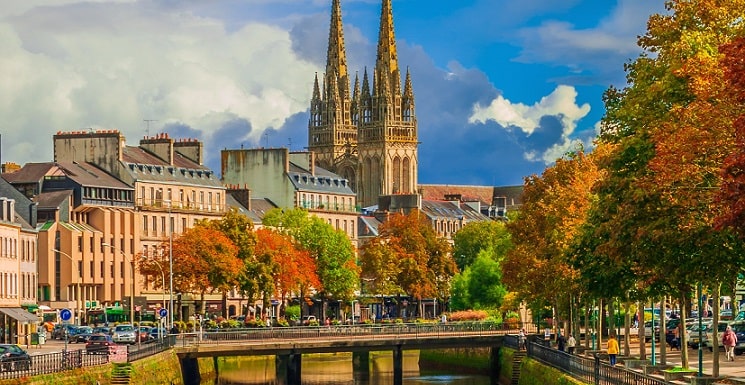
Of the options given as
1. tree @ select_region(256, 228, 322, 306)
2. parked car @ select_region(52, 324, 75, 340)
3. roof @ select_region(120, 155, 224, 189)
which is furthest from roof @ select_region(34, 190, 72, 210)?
parked car @ select_region(52, 324, 75, 340)

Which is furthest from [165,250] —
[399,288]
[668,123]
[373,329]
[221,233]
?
[668,123]

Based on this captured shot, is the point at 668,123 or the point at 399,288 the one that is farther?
the point at 399,288

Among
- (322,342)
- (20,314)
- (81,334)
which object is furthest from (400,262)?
(322,342)

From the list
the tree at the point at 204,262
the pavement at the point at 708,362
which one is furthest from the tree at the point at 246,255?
the pavement at the point at 708,362

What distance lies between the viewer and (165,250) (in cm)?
15250

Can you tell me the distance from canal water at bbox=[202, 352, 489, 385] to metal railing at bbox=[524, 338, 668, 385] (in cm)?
2709

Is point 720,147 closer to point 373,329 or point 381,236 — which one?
point 373,329

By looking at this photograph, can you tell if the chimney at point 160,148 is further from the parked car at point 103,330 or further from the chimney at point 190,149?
the parked car at point 103,330

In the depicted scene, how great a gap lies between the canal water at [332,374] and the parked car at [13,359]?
109 ft

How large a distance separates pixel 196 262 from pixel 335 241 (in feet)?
114

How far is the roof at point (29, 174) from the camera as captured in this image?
165250 mm

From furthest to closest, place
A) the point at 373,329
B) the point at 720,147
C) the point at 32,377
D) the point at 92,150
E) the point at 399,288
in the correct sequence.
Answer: the point at 399,288 < the point at 92,150 < the point at 373,329 < the point at 32,377 < the point at 720,147

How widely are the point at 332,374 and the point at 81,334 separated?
18.8m

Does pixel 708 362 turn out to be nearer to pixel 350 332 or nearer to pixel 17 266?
pixel 350 332
